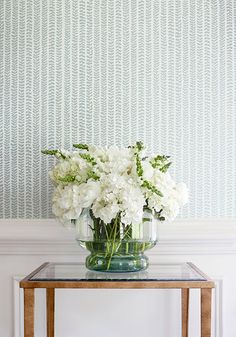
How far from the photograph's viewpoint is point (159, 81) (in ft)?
6.90

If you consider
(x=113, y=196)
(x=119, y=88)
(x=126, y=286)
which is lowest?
(x=126, y=286)

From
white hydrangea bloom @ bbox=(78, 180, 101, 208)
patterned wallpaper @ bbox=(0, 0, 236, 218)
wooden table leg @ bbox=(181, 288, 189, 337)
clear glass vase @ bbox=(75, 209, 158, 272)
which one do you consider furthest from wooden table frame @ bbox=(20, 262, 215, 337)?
patterned wallpaper @ bbox=(0, 0, 236, 218)

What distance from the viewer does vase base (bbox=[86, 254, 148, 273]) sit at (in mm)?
1728

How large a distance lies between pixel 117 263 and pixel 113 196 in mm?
225

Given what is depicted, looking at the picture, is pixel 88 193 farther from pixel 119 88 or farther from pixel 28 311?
pixel 119 88

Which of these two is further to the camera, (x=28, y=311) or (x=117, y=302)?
(x=117, y=302)

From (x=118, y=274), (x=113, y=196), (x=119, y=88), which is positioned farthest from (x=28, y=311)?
(x=119, y=88)

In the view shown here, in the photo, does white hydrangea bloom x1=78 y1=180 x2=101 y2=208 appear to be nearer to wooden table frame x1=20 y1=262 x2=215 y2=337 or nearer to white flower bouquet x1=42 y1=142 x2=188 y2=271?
white flower bouquet x1=42 y1=142 x2=188 y2=271

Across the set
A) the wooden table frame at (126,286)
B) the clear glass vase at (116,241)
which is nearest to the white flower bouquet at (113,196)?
the clear glass vase at (116,241)

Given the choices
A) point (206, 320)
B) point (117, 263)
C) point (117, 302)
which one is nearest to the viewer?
point (206, 320)

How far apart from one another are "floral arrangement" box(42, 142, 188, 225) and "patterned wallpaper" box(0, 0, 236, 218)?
35 centimetres

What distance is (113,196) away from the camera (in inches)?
64.8

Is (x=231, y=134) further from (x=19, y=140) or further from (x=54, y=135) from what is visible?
(x=19, y=140)

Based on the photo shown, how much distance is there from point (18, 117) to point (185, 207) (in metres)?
0.71
